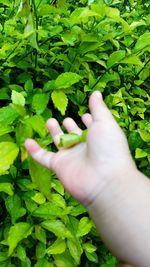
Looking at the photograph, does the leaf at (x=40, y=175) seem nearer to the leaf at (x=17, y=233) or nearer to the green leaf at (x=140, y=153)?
the leaf at (x=17, y=233)

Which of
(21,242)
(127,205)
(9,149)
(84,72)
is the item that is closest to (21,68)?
(84,72)

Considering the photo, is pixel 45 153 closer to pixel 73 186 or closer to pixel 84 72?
pixel 73 186

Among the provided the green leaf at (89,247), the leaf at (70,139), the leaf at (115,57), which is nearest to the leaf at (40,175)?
the leaf at (70,139)

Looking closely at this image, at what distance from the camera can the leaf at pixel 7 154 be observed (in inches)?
41.6

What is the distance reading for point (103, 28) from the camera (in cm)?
151

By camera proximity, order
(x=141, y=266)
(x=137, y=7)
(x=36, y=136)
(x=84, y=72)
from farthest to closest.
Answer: (x=137, y=7), (x=84, y=72), (x=36, y=136), (x=141, y=266)

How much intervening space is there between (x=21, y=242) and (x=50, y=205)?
0.51ft

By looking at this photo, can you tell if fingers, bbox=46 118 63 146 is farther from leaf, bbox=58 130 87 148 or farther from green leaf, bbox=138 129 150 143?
green leaf, bbox=138 129 150 143

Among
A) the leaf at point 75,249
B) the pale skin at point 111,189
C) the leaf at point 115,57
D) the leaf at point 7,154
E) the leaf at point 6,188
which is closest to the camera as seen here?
the pale skin at point 111,189

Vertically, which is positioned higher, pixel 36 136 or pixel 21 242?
pixel 36 136

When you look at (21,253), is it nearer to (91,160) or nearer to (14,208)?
(14,208)

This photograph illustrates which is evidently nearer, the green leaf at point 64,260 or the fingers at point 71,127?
the fingers at point 71,127

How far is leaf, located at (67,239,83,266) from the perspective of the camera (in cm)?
129

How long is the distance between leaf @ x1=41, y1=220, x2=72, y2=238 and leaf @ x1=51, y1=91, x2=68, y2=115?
294mm
